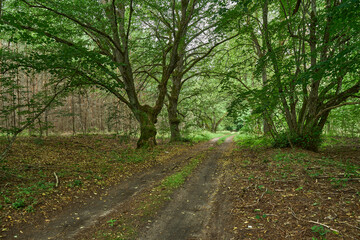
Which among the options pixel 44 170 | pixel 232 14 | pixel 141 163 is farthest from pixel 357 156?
pixel 44 170

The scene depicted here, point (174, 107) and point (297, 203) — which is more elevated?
point (174, 107)

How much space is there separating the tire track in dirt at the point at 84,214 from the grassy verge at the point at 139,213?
399mm

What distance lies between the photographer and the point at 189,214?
14.0 ft

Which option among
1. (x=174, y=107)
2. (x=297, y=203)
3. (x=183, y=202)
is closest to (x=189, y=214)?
(x=183, y=202)

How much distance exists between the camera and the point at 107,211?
4.55 meters

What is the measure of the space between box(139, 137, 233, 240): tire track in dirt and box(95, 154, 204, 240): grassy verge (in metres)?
0.22

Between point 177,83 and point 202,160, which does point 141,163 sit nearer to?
point 202,160

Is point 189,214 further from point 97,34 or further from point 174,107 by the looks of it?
point 174,107

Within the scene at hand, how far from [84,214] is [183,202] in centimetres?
238

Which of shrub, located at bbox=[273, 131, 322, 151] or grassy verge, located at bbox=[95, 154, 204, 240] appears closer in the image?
grassy verge, located at bbox=[95, 154, 204, 240]

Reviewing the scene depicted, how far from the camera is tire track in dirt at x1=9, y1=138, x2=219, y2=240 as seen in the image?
3.59 metres

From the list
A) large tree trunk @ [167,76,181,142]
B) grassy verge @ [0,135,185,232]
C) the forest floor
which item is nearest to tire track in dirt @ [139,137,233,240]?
the forest floor

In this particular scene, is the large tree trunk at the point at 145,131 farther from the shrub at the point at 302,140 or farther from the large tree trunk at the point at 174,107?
the shrub at the point at 302,140

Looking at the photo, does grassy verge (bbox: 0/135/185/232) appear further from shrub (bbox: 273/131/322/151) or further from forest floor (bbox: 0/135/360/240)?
shrub (bbox: 273/131/322/151)
